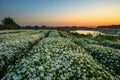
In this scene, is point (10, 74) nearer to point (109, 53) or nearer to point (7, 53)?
point (7, 53)

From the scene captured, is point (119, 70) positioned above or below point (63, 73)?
below

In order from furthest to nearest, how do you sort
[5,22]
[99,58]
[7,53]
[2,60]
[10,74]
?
[5,22] < [99,58] < [7,53] < [2,60] < [10,74]

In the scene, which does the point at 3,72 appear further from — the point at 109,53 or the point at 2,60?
the point at 109,53

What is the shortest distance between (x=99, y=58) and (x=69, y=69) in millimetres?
6416

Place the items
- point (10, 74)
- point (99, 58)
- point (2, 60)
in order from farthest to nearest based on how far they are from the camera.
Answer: point (99, 58), point (2, 60), point (10, 74)

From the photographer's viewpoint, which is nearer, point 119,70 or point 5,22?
point 119,70

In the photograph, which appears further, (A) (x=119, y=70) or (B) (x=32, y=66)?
(A) (x=119, y=70)

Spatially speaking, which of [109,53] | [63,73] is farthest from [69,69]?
[109,53]

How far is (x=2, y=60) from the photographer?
12.7 metres

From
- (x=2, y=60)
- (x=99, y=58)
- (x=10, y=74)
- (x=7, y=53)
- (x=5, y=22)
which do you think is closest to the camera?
(x=10, y=74)

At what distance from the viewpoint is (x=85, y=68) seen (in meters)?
10.3

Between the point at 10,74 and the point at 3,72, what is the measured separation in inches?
82.7

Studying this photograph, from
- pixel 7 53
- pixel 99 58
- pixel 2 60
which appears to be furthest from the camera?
pixel 99 58

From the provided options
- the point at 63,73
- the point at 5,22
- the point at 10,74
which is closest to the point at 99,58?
the point at 63,73
